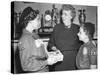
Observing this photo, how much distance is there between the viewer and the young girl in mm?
2922

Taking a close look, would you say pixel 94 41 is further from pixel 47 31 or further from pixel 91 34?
pixel 47 31

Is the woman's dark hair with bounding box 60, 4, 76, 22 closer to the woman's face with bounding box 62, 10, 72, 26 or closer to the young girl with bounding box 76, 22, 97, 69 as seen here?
the woman's face with bounding box 62, 10, 72, 26

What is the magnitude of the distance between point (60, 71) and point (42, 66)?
0.22 metres

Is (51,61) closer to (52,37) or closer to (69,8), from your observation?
(52,37)

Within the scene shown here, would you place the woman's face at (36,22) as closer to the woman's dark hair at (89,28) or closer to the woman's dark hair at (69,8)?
the woman's dark hair at (69,8)

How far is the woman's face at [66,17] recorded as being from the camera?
2830 mm

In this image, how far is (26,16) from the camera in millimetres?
2650

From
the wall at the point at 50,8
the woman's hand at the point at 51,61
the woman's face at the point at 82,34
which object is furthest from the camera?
the woman's face at the point at 82,34

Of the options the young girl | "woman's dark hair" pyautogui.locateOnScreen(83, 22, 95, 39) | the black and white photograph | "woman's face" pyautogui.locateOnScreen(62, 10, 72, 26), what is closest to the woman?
the black and white photograph

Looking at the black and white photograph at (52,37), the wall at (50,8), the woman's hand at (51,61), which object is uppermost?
the wall at (50,8)

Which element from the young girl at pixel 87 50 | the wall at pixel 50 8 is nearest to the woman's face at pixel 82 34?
the young girl at pixel 87 50

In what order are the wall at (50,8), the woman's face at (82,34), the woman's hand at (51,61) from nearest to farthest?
the wall at (50,8)
the woman's hand at (51,61)
the woman's face at (82,34)

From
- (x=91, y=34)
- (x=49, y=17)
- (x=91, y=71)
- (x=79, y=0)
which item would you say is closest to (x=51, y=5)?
(x=49, y=17)

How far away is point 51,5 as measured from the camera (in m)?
2.76
